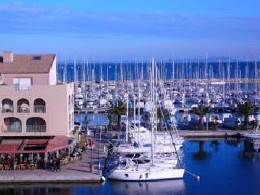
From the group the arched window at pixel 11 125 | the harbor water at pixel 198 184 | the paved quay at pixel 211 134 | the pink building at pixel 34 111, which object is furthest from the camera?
the paved quay at pixel 211 134

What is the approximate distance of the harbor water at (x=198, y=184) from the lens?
45812mm

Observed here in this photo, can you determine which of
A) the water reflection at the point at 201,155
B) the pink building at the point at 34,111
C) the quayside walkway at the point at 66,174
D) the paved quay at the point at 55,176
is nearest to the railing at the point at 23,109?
the pink building at the point at 34,111

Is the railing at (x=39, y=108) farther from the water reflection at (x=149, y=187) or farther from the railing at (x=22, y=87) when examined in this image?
the water reflection at (x=149, y=187)

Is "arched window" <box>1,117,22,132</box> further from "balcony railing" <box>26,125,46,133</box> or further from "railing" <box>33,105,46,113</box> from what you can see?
"railing" <box>33,105,46,113</box>

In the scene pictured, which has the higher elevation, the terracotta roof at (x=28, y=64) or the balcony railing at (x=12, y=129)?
the terracotta roof at (x=28, y=64)

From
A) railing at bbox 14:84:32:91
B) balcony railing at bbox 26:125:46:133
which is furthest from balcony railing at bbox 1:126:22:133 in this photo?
railing at bbox 14:84:32:91

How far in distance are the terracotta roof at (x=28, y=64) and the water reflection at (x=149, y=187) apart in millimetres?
14696

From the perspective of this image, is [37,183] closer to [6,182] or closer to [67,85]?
[6,182]

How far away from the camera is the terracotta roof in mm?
56750

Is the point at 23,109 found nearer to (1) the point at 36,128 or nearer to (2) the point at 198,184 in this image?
(1) the point at 36,128

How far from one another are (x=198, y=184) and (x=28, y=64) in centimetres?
2100

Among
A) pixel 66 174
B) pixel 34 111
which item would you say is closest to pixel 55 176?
pixel 66 174

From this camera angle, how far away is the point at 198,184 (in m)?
48.0

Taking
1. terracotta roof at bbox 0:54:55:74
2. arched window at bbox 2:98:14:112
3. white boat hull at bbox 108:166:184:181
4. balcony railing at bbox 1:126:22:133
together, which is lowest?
white boat hull at bbox 108:166:184:181
